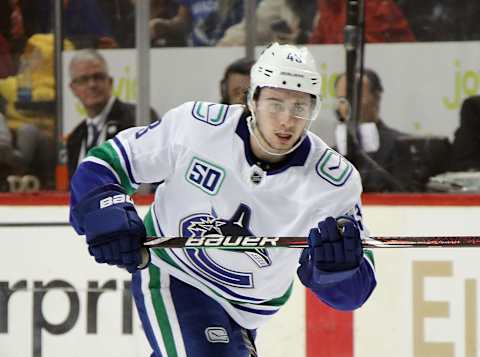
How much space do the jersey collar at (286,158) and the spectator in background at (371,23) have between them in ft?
4.92

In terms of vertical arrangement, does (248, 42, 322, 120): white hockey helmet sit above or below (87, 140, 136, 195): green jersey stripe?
above

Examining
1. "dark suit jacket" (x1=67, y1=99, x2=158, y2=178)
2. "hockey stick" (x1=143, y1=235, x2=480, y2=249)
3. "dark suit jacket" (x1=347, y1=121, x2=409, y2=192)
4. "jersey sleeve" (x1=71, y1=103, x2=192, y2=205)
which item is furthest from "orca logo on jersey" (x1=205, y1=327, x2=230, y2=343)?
"dark suit jacket" (x1=67, y1=99, x2=158, y2=178)

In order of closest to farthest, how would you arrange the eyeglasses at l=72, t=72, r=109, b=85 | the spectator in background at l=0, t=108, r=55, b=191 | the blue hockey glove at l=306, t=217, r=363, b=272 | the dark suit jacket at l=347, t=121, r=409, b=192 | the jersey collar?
1. the blue hockey glove at l=306, t=217, r=363, b=272
2. the jersey collar
3. the dark suit jacket at l=347, t=121, r=409, b=192
4. the spectator in background at l=0, t=108, r=55, b=191
5. the eyeglasses at l=72, t=72, r=109, b=85

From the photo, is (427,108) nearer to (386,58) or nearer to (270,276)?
(386,58)

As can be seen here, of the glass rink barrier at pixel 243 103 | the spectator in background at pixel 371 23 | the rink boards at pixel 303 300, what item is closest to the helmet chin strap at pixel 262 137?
the glass rink barrier at pixel 243 103

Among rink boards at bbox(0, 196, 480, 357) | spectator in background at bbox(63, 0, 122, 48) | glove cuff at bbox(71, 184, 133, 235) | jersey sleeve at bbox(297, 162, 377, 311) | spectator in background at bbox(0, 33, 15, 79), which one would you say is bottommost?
rink boards at bbox(0, 196, 480, 357)

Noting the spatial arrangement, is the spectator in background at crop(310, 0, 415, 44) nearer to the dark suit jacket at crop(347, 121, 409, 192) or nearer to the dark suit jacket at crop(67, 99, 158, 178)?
the dark suit jacket at crop(347, 121, 409, 192)

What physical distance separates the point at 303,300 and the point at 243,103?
0.70 m

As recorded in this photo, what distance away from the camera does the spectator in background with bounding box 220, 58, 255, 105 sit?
4305mm

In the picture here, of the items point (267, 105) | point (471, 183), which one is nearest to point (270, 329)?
point (471, 183)

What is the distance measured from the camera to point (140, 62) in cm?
439

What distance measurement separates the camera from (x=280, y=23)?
14.3 ft

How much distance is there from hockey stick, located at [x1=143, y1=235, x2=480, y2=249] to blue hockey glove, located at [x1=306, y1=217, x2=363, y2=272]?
0.11m

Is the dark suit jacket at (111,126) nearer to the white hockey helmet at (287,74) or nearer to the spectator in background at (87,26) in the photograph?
the spectator in background at (87,26)
